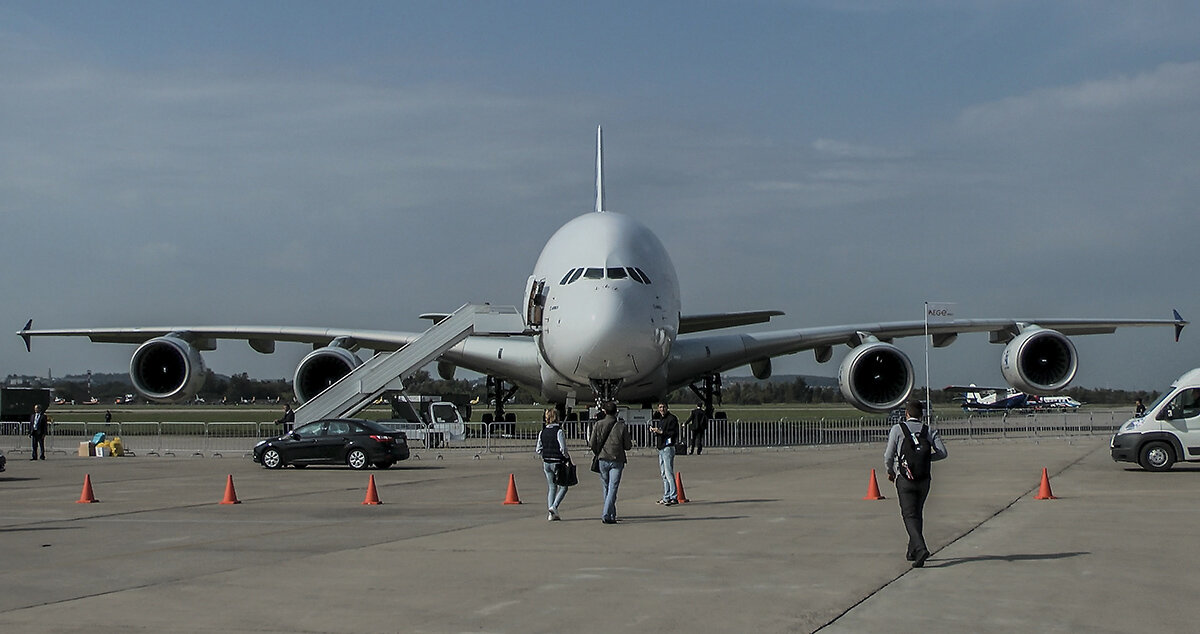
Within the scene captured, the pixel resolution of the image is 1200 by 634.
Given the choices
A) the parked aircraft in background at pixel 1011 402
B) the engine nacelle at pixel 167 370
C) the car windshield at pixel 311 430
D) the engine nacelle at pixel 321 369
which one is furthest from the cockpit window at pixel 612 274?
the parked aircraft in background at pixel 1011 402

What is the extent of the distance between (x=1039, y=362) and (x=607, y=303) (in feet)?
45.8

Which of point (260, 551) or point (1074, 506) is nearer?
point (260, 551)

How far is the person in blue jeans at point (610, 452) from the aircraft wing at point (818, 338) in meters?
17.4

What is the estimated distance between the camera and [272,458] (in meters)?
23.8

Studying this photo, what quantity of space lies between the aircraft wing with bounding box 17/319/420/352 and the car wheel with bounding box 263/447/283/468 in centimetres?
958

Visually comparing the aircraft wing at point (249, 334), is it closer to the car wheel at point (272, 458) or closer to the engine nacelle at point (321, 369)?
the engine nacelle at point (321, 369)

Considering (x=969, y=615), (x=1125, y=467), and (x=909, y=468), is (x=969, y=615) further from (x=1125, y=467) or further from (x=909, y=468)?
(x=1125, y=467)

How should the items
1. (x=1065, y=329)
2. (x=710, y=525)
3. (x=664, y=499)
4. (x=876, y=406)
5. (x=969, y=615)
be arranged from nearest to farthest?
(x=969, y=615) → (x=710, y=525) → (x=664, y=499) → (x=876, y=406) → (x=1065, y=329)

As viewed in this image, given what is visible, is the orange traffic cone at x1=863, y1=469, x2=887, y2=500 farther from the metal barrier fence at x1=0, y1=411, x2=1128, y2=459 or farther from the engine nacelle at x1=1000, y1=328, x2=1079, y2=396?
the engine nacelle at x1=1000, y1=328, x2=1079, y2=396

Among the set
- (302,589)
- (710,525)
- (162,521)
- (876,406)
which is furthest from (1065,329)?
(302,589)

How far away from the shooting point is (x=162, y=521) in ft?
45.0

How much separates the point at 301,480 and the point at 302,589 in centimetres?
1226

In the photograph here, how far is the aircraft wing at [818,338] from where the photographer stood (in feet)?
104

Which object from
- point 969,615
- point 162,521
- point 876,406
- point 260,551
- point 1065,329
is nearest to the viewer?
point 969,615
